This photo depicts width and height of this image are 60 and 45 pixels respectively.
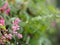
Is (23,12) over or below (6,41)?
over

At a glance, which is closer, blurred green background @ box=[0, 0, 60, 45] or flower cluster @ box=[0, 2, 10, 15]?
flower cluster @ box=[0, 2, 10, 15]

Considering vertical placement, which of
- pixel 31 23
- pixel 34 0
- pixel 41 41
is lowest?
pixel 41 41

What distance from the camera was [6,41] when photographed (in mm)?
898

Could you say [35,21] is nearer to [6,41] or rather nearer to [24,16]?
[24,16]

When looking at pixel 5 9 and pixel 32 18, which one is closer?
pixel 5 9

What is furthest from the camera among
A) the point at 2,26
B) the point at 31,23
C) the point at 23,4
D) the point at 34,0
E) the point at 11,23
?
the point at 34,0

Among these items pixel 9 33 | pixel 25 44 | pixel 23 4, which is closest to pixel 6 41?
pixel 9 33

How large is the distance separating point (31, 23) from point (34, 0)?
0.30 metres

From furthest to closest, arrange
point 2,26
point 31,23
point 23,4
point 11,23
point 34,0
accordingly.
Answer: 1. point 34,0
2. point 23,4
3. point 31,23
4. point 11,23
5. point 2,26

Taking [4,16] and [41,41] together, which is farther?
[41,41]

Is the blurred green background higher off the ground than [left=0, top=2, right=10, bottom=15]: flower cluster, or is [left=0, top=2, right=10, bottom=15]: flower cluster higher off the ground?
[left=0, top=2, right=10, bottom=15]: flower cluster

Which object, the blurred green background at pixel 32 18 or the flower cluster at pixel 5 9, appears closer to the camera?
the flower cluster at pixel 5 9

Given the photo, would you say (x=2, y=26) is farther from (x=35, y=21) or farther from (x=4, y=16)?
(x=35, y=21)

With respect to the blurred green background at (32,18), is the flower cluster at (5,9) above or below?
above
